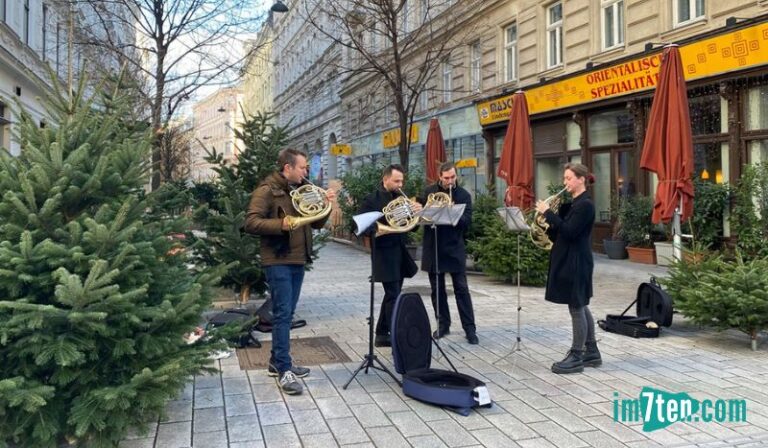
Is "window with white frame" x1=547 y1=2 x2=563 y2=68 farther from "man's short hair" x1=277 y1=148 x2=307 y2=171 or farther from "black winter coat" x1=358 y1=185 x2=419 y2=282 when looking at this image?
"man's short hair" x1=277 y1=148 x2=307 y2=171

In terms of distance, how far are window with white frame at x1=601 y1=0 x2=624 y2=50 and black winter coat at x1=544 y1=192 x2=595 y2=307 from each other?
12679mm

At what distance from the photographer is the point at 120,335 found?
378cm

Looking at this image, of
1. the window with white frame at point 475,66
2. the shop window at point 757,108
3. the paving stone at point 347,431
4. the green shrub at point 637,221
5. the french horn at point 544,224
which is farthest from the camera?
the window with white frame at point 475,66

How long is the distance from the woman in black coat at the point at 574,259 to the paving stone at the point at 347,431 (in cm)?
218

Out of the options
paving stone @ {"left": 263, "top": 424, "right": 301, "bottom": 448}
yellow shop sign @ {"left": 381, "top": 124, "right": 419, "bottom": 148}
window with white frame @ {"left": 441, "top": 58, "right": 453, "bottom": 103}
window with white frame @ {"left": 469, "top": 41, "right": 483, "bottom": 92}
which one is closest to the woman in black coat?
paving stone @ {"left": 263, "top": 424, "right": 301, "bottom": 448}

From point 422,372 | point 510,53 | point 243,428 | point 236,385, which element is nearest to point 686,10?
point 510,53

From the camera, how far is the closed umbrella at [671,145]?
8906 mm

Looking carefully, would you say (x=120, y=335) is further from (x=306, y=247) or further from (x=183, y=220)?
(x=306, y=247)

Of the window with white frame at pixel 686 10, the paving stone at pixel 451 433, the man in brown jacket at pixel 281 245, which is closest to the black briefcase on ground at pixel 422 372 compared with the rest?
the paving stone at pixel 451 433

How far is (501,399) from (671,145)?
5.71m

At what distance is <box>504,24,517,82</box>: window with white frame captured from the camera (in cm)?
2150

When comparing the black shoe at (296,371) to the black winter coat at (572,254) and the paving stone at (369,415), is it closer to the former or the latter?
the paving stone at (369,415)

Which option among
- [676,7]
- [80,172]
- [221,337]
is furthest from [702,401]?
[676,7]

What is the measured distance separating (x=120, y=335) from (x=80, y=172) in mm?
1088
